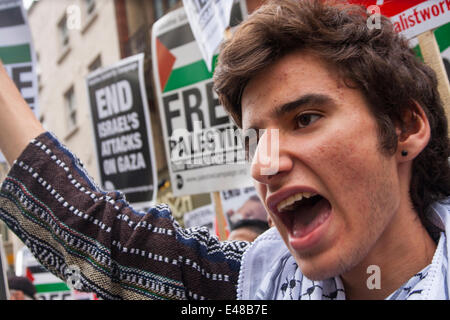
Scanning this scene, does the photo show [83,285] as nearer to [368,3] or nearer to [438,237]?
[438,237]

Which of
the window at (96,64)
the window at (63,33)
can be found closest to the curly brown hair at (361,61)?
the window at (96,64)

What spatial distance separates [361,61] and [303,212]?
0.42 meters

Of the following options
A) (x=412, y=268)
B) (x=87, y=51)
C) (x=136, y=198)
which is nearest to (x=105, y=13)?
(x=87, y=51)

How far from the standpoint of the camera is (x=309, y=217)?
4.02ft

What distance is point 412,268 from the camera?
121cm

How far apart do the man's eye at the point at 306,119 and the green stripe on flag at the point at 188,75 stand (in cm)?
188

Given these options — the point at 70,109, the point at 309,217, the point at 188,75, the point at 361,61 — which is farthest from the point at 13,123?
the point at 70,109

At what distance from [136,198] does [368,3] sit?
2275 mm

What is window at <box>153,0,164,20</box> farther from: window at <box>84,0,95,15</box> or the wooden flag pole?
the wooden flag pole

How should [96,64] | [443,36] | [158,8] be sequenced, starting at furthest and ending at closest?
[96,64]
[158,8]
[443,36]

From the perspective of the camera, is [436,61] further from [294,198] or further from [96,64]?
[96,64]

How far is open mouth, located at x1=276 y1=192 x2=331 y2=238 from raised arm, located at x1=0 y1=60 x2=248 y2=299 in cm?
34

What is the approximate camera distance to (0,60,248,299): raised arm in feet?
4.58

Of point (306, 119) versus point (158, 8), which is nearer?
point (306, 119)
